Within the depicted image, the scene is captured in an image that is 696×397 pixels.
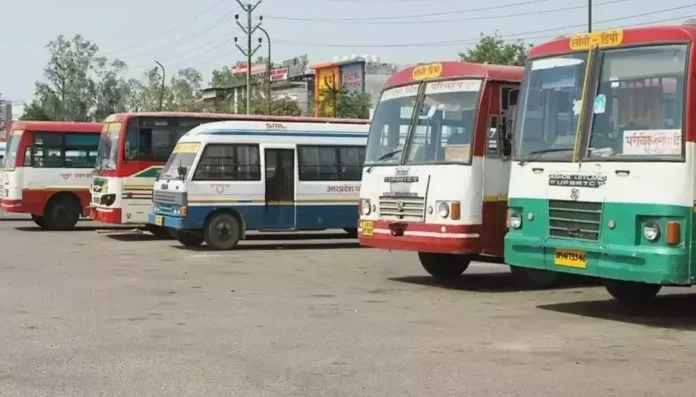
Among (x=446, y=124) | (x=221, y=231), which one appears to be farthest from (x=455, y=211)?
(x=221, y=231)

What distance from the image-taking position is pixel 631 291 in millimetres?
13008

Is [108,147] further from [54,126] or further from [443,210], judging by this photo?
[443,210]

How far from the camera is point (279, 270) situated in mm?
17312

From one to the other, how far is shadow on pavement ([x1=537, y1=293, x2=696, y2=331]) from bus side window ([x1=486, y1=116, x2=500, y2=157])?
2224 mm

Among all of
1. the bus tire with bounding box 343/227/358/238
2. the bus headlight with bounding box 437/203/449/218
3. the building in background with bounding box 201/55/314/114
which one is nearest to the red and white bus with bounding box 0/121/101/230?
the bus tire with bounding box 343/227/358/238

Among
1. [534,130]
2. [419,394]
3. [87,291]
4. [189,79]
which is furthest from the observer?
[189,79]

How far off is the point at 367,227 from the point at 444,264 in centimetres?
160

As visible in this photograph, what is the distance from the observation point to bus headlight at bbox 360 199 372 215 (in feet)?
49.6

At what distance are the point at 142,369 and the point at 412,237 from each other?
20.5 feet

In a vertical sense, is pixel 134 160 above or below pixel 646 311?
above

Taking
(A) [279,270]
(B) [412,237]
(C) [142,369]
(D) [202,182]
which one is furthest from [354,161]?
(C) [142,369]

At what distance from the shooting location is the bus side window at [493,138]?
14.0 meters

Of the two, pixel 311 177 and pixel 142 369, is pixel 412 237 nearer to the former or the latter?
pixel 142 369

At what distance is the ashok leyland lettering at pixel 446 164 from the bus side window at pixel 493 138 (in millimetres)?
13
